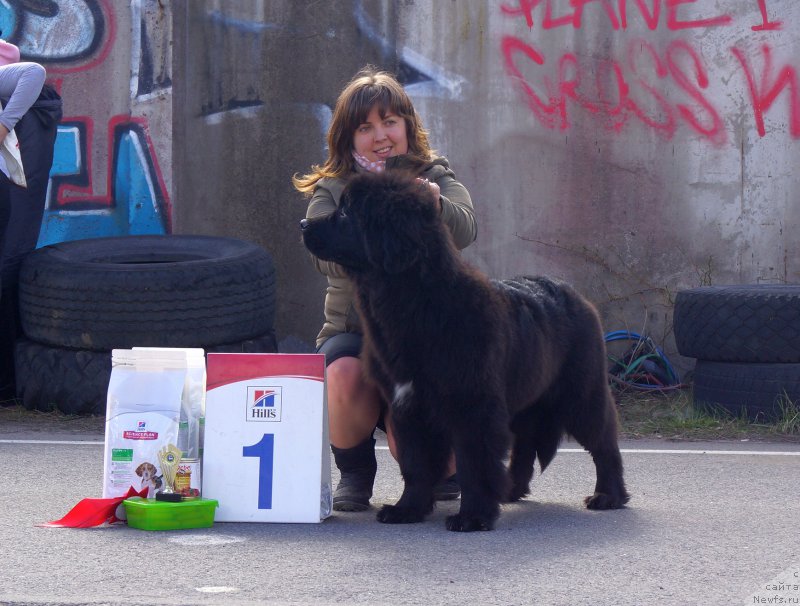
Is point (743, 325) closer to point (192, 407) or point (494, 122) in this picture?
point (494, 122)

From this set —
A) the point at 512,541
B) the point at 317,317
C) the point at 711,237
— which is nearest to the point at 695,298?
the point at 711,237

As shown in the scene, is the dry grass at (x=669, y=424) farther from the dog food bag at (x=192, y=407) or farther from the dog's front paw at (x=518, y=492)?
the dog food bag at (x=192, y=407)

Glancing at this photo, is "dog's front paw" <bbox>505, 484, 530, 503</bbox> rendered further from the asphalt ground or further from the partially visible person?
the partially visible person

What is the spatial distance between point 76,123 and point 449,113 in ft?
9.11

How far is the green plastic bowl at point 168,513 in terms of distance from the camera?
379 centimetres

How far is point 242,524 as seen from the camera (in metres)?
3.95

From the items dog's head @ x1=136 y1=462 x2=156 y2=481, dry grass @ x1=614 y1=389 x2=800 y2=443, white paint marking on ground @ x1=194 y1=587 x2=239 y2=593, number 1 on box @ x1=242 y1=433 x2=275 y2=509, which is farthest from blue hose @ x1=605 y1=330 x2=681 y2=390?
white paint marking on ground @ x1=194 y1=587 x2=239 y2=593

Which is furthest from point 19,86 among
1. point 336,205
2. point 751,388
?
point 751,388

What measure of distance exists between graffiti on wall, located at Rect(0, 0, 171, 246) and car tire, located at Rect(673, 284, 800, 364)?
12.9 ft

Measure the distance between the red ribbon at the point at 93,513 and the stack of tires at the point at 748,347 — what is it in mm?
3947

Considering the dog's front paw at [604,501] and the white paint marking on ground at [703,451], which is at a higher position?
the dog's front paw at [604,501]

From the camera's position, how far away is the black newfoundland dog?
150 inches

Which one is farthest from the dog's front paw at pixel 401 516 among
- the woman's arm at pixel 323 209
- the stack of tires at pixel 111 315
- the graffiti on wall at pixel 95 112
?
the graffiti on wall at pixel 95 112

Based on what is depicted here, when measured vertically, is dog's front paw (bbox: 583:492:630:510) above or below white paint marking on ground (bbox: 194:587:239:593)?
below
